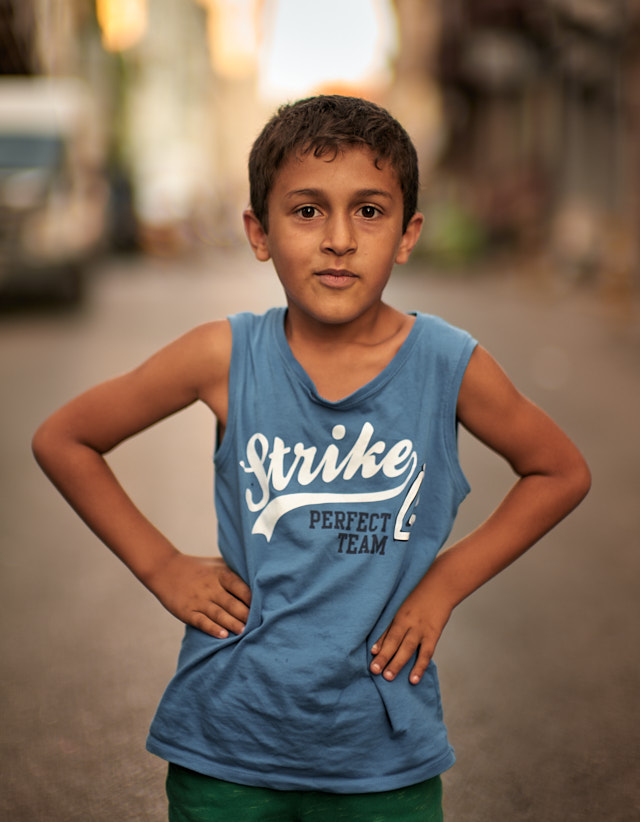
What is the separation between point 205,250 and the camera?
3916 centimetres

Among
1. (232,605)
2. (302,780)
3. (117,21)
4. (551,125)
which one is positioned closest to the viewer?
(302,780)

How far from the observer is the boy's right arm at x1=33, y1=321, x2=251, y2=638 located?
79.0 inches

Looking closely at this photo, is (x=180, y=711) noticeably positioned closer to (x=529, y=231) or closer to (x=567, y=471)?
(x=567, y=471)

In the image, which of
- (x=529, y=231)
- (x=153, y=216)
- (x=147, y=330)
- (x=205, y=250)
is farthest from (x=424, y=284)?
(x=153, y=216)

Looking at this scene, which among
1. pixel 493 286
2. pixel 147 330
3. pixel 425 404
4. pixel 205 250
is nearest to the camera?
pixel 425 404

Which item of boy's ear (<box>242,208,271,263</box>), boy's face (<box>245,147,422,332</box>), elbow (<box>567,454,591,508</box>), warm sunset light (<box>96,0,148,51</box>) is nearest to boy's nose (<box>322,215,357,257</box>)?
boy's face (<box>245,147,422,332</box>)

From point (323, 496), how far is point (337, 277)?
1.21 ft

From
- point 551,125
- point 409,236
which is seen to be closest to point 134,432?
point 409,236

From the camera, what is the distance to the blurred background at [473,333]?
3.04 metres

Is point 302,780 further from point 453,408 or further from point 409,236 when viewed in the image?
point 409,236

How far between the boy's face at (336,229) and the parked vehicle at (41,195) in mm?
12939

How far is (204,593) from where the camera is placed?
1988mm

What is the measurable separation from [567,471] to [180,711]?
80 centimetres

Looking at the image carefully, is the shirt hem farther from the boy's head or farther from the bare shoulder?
the boy's head
